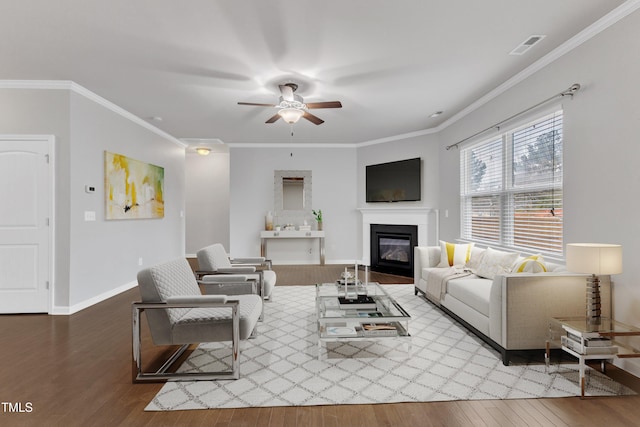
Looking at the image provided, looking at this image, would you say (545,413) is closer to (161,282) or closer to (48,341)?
(161,282)

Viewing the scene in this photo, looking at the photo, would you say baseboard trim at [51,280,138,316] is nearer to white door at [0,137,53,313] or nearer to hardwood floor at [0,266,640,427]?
white door at [0,137,53,313]

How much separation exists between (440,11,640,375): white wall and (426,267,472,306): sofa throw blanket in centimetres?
121

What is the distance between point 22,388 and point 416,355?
117 inches

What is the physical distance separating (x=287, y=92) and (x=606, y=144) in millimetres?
3046

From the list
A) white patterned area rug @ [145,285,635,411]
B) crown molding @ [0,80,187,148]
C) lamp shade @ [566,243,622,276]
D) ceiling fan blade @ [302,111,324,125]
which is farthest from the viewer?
ceiling fan blade @ [302,111,324,125]

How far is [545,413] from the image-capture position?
80.4 inches

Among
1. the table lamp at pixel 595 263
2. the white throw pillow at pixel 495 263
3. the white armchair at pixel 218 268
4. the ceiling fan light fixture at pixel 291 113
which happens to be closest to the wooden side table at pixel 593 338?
the table lamp at pixel 595 263

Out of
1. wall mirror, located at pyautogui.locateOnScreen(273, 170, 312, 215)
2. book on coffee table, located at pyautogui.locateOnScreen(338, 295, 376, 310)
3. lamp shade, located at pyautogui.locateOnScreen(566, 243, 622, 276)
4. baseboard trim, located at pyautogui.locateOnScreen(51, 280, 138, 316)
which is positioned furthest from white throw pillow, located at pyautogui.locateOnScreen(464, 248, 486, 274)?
baseboard trim, located at pyautogui.locateOnScreen(51, 280, 138, 316)

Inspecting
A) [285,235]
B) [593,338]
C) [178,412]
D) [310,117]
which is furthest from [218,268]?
[593,338]

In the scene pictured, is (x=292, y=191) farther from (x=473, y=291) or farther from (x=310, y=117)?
(x=473, y=291)

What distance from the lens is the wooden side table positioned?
7.43 ft

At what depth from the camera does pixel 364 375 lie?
8.27 feet

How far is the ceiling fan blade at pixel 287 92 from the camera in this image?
3.77m

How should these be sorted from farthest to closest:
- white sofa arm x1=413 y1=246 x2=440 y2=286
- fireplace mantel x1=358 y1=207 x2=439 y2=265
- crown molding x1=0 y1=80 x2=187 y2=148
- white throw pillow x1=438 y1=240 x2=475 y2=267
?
fireplace mantel x1=358 y1=207 x2=439 y2=265
white sofa arm x1=413 y1=246 x2=440 y2=286
white throw pillow x1=438 y1=240 x2=475 y2=267
crown molding x1=0 y1=80 x2=187 y2=148
